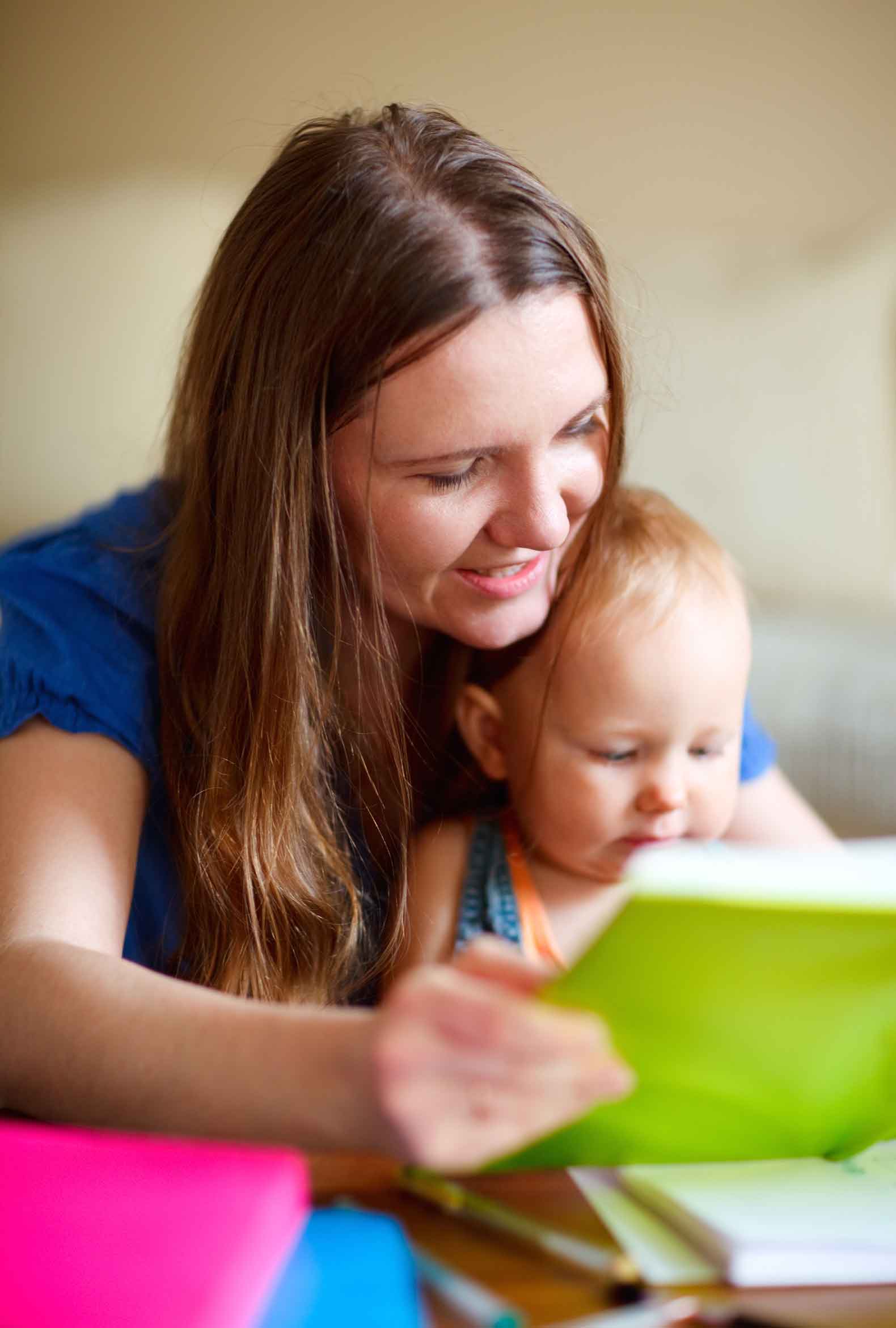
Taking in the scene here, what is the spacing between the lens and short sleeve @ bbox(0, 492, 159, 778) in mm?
1008

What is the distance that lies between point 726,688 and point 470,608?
9.5 inches

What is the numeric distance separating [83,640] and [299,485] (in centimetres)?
23

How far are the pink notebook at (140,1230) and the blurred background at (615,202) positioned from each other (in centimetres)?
148

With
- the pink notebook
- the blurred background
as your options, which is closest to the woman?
the pink notebook

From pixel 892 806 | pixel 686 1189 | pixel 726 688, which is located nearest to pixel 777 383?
pixel 892 806

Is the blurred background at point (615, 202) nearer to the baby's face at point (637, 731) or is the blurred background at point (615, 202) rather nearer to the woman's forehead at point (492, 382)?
the baby's face at point (637, 731)

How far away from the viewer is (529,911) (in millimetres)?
1147

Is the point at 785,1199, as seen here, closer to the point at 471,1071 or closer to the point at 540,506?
the point at 471,1071

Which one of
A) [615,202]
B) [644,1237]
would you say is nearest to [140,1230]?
[644,1237]

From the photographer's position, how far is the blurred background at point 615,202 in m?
2.05

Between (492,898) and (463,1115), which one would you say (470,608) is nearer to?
(492,898)

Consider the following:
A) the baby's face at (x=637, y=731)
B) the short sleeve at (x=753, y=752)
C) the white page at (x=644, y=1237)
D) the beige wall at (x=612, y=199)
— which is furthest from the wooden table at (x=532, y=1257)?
the beige wall at (x=612, y=199)

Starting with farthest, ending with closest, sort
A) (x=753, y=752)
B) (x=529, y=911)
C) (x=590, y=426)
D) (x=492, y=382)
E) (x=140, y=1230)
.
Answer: (x=753, y=752) → (x=529, y=911) → (x=590, y=426) → (x=492, y=382) → (x=140, y=1230)

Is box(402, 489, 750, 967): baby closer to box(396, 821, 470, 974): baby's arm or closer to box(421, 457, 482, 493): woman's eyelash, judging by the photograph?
box(396, 821, 470, 974): baby's arm
